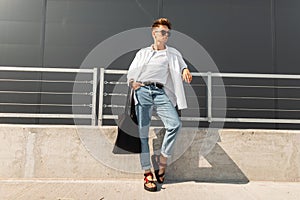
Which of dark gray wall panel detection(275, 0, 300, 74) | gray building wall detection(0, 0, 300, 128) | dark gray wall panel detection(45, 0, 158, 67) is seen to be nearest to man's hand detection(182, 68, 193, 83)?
gray building wall detection(0, 0, 300, 128)

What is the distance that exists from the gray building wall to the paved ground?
182 cm

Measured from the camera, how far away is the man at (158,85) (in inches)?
93.7

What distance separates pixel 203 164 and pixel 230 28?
262 centimetres

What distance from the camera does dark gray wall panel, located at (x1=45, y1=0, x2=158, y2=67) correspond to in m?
4.32

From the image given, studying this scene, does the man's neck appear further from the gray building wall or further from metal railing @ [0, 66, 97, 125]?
metal railing @ [0, 66, 97, 125]

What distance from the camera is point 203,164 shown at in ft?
9.41

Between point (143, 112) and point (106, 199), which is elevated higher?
point (143, 112)

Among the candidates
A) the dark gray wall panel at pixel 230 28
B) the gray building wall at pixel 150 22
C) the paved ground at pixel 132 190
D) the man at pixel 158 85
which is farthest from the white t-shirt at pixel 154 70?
the dark gray wall panel at pixel 230 28

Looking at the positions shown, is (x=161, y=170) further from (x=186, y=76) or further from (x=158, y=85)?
(x=186, y=76)

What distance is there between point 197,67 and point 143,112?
2200 mm

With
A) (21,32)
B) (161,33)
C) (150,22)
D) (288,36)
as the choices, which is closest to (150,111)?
(161,33)

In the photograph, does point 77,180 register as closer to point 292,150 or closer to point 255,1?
point 292,150

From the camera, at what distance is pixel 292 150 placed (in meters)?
2.92

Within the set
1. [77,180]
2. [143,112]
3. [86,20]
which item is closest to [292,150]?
[143,112]
